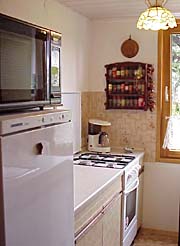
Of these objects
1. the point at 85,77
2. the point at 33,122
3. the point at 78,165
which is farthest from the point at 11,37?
the point at 85,77

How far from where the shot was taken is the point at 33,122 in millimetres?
1269

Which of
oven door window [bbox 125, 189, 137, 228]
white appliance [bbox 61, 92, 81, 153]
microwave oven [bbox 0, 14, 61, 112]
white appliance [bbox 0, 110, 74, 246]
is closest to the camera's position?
white appliance [bbox 0, 110, 74, 246]

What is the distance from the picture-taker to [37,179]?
1.28 m

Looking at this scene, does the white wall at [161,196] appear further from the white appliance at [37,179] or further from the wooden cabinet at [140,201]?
Result: the white appliance at [37,179]

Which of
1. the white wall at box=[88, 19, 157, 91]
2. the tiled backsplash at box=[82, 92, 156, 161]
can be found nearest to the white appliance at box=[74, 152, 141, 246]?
the tiled backsplash at box=[82, 92, 156, 161]

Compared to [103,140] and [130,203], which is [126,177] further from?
[103,140]

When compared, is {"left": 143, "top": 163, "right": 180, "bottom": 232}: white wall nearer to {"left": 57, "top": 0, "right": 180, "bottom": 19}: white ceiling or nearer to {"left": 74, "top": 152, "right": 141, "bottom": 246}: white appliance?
{"left": 74, "top": 152, "right": 141, "bottom": 246}: white appliance

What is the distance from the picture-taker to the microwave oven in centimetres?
125

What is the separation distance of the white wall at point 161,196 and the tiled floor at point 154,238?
0.06m

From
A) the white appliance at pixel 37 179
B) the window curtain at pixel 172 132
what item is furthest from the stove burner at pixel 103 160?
the white appliance at pixel 37 179

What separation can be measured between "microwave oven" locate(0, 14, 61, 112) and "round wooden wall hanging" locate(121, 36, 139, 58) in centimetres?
203

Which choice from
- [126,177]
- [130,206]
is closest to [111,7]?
[126,177]

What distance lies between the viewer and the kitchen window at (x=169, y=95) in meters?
3.56

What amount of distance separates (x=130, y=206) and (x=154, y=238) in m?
0.62
